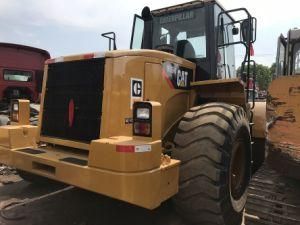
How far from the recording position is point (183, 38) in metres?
5.00

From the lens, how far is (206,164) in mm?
3590

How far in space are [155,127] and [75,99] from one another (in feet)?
4.23

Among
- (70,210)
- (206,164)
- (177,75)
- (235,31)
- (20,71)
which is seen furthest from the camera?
(20,71)

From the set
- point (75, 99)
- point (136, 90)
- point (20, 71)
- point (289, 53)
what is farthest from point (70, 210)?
point (20, 71)

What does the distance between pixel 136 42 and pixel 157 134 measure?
8.68ft

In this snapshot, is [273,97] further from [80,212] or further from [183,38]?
[80,212]

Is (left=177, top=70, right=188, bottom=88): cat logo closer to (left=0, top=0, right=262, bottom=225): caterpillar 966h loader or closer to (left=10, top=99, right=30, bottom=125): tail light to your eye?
(left=0, top=0, right=262, bottom=225): caterpillar 966h loader

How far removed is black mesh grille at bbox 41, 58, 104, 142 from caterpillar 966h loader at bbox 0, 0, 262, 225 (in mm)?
11

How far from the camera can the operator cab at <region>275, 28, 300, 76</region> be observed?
8420 millimetres

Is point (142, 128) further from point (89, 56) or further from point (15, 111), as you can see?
point (15, 111)

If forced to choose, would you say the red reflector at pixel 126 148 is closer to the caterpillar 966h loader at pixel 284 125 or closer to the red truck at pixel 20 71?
the caterpillar 966h loader at pixel 284 125

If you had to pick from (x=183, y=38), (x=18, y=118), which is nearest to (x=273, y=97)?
(x=183, y=38)

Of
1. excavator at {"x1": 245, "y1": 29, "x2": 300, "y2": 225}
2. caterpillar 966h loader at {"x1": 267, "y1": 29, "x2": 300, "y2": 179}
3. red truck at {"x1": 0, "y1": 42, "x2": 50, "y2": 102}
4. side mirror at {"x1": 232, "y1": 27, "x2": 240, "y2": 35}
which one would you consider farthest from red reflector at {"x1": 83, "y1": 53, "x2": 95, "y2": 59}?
red truck at {"x1": 0, "y1": 42, "x2": 50, "y2": 102}

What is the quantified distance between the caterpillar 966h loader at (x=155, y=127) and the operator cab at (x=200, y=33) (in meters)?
0.01
